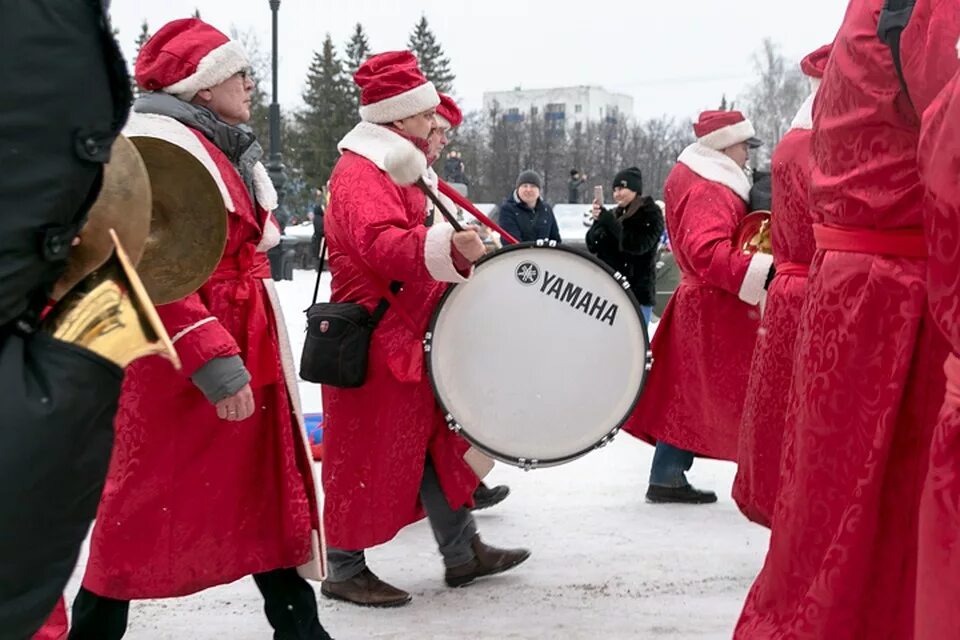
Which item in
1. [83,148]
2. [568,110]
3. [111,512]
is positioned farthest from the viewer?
[568,110]

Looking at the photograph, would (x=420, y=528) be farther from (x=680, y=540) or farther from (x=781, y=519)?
(x=781, y=519)

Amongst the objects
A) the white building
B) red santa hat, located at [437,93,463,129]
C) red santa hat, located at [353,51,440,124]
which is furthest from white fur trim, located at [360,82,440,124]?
the white building

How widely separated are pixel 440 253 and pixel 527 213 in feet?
19.9

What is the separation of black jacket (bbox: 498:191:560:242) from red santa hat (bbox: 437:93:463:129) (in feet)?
15.3

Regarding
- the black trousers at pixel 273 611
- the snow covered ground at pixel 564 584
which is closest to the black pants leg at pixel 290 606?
the black trousers at pixel 273 611

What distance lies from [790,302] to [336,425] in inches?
58.2

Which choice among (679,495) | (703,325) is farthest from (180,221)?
(679,495)

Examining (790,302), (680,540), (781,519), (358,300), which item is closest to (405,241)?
(358,300)

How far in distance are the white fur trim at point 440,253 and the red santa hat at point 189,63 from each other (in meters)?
0.70

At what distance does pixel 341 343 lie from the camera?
3.59 meters

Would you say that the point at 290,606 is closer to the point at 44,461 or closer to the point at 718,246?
the point at 44,461

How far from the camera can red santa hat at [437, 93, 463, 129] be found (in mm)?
4305

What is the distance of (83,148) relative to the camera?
4.67 ft

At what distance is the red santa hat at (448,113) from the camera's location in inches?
169
